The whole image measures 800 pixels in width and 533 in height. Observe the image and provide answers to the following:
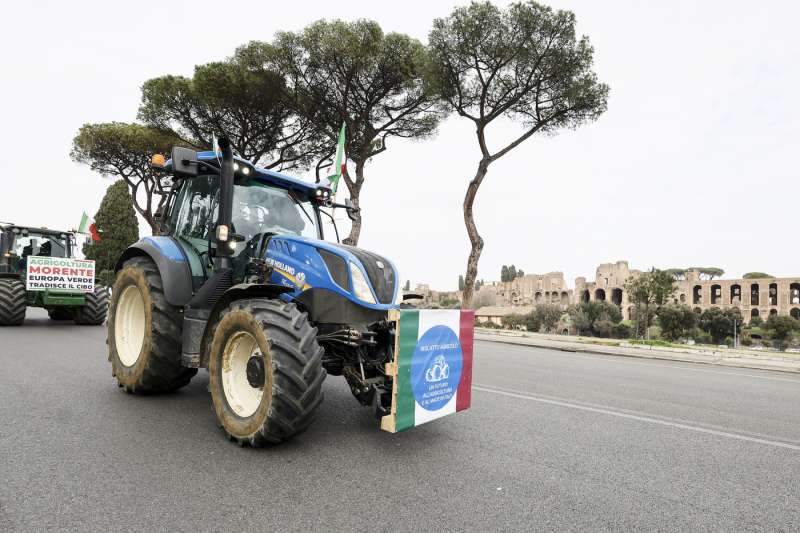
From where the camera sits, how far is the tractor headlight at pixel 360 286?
3.59 meters

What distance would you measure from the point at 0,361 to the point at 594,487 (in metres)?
7.38

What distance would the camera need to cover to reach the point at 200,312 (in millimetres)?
4137

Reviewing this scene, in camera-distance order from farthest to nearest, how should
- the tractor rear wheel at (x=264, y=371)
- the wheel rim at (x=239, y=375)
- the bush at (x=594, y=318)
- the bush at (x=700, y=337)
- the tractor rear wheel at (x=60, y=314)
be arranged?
the bush at (x=594, y=318) < the bush at (x=700, y=337) < the tractor rear wheel at (x=60, y=314) < the wheel rim at (x=239, y=375) < the tractor rear wheel at (x=264, y=371)

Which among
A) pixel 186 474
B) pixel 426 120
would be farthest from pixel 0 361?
pixel 426 120

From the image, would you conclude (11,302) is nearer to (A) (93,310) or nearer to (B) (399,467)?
(A) (93,310)

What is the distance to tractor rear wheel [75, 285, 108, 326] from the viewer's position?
11.4 m

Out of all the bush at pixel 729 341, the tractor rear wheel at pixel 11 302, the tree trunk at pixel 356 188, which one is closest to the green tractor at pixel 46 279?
the tractor rear wheel at pixel 11 302

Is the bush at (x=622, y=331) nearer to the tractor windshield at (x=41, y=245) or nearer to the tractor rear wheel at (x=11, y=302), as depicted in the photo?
the tractor windshield at (x=41, y=245)

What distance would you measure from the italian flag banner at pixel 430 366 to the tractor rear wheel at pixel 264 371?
21.3 inches

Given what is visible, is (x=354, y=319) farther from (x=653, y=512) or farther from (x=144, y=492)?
(x=653, y=512)

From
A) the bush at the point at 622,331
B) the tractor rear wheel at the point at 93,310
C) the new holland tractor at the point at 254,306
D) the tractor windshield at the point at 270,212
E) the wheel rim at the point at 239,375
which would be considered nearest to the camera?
the new holland tractor at the point at 254,306

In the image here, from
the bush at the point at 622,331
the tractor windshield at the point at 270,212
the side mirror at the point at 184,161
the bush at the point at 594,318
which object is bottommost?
the bush at the point at 622,331

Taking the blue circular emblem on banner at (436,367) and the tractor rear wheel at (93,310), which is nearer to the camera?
the blue circular emblem on banner at (436,367)

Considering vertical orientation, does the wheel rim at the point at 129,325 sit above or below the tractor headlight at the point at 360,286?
below
